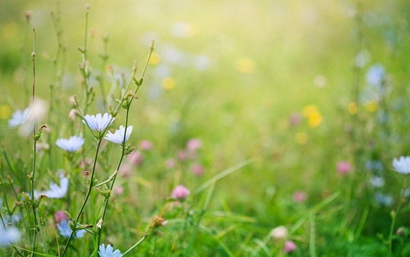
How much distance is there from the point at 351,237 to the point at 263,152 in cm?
90

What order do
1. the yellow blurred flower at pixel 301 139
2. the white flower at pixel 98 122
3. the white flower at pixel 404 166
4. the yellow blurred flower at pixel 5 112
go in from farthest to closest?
the yellow blurred flower at pixel 5 112, the yellow blurred flower at pixel 301 139, the white flower at pixel 404 166, the white flower at pixel 98 122

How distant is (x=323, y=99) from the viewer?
3.05 metres

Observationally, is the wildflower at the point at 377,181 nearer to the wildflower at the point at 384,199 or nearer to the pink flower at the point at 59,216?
the wildflower at the point at 384,199

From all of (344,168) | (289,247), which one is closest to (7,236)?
(289,247)

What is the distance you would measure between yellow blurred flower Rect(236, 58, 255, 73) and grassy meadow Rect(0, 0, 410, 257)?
0.7 inches

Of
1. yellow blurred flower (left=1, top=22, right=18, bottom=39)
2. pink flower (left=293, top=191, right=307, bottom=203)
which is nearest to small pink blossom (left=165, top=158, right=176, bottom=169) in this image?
pink flower (left=293, top=191, right=307, bottom=203)

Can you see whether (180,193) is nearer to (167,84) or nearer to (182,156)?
(182,156)

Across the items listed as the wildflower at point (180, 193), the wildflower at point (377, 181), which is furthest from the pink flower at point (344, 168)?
the wildflower at point (180, 193)

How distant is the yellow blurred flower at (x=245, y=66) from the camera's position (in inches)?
133

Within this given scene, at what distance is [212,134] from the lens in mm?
2727

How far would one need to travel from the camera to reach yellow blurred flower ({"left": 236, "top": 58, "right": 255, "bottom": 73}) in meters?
3.37

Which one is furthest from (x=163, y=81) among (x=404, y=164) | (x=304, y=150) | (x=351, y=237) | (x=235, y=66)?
(x=404, y=164)

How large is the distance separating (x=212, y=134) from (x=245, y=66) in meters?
0.85

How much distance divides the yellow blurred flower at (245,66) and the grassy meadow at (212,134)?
2 cm
